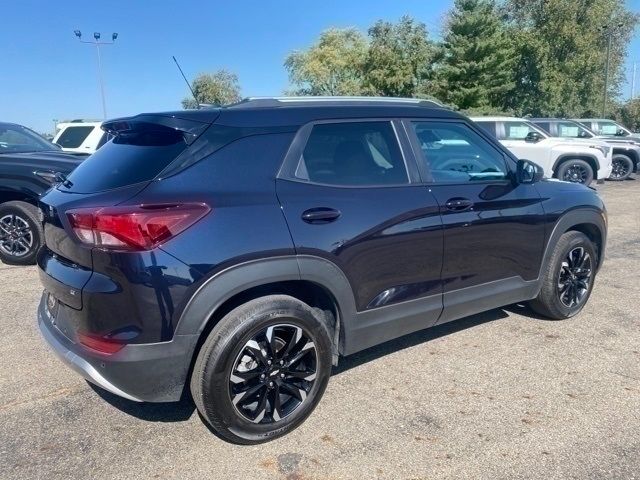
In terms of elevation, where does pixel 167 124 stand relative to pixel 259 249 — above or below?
above

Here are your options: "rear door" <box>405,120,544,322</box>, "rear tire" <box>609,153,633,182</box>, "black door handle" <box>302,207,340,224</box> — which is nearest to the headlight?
"rear tire" <box>609,153,633,182</box>

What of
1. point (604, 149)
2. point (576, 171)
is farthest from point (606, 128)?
point (576, 171)

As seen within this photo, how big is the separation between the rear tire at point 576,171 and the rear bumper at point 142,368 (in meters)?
13.9

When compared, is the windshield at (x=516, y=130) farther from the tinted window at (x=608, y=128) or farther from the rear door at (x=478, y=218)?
the rear door at (x=478, y=218)

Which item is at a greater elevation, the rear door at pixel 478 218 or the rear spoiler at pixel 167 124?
the rear spoiler at pixel 167 124

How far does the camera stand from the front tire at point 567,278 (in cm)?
435

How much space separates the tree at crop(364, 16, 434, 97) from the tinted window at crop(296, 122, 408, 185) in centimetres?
3557

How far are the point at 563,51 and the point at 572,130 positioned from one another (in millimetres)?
27249

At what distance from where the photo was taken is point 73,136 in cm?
1234

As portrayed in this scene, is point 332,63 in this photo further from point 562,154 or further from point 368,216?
point 368,216

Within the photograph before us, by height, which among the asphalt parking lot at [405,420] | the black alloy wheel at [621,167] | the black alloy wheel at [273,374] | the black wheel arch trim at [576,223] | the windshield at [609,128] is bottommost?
the black alloy wheel at [621,167]

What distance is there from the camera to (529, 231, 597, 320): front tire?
4348mm

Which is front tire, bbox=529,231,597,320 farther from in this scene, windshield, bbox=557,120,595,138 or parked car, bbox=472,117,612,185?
windshield, bbox=557,120,595,138

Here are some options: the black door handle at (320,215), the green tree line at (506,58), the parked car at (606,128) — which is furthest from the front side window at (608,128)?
the black door handle at (320,215)
